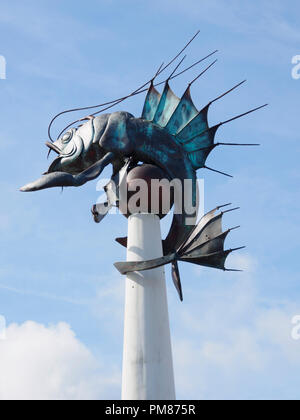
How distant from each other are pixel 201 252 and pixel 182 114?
121 inches

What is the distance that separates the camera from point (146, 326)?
1673cm

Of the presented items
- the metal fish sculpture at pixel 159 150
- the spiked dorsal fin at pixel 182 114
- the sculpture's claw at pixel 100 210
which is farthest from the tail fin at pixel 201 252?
the spiked dorsal fin at pixel 182 114

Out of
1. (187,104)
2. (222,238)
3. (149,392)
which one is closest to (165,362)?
(149,392)

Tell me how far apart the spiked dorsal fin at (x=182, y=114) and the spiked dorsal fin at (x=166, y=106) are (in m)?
0.09

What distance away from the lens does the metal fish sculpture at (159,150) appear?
17562mm

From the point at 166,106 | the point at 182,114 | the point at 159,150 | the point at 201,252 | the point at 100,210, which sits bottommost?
the point at 201,252

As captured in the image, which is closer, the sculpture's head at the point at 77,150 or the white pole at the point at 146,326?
the white pole at the point at 146,326

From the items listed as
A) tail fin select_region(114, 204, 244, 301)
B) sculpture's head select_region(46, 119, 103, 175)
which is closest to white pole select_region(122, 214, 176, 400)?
tail fin select_region(114, 204, 244, 301)

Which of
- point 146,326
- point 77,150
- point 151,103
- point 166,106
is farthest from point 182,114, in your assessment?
point 146,326

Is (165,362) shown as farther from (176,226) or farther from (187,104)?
(187,104)

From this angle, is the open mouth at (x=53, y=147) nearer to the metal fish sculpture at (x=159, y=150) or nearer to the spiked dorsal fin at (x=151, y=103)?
the metal fish sculpture at (x=159, y=150)

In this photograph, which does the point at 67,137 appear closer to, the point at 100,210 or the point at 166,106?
the point at 100,210

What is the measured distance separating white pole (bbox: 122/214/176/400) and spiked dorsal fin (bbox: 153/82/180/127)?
218 centimetres
